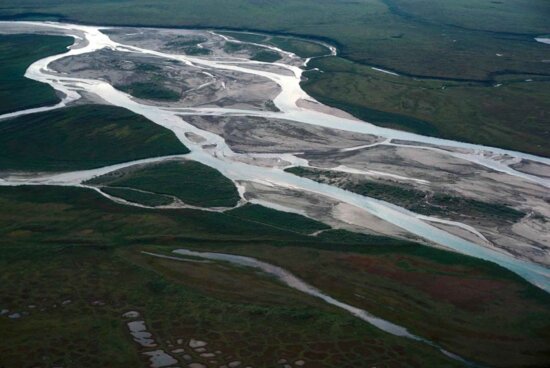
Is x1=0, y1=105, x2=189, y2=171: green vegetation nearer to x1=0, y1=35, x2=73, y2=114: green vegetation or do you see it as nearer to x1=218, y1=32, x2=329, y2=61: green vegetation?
x1=0, y1=35, x2=73, y2=114: green vegetation

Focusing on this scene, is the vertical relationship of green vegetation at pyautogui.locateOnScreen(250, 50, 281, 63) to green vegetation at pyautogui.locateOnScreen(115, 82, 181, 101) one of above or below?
above

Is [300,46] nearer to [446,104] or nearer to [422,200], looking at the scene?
[446,104]

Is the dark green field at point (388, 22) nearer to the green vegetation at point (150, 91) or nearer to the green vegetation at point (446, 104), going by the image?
the green vegetation at point (446, 104)

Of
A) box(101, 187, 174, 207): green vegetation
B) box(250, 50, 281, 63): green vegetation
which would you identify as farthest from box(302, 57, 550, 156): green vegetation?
box(101, 187, 174, 207): green vegetation

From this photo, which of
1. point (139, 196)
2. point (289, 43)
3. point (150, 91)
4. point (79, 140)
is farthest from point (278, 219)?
point (289, 43)

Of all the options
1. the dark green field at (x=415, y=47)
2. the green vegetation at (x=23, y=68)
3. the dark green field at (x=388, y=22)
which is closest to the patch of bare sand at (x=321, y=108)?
the dark green field at (x=415, y=47)

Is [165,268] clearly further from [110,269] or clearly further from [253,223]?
[253,223]

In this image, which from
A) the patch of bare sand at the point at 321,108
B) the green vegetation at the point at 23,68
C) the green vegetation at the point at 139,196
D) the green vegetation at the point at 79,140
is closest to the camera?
the green vegetation at the point at 139,196
